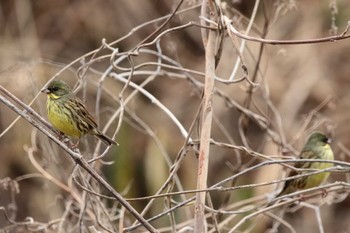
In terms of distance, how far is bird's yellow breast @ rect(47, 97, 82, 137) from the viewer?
4289 mm

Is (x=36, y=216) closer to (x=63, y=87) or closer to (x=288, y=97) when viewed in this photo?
(x=288, y=97)

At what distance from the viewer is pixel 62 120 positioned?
431 cm

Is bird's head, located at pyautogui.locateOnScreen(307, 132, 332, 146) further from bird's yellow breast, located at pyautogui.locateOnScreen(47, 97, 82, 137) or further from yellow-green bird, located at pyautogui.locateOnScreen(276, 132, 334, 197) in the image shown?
bird's yellow breast, located at pyautogui.locateOnScreen(47, 97, 82, 137)

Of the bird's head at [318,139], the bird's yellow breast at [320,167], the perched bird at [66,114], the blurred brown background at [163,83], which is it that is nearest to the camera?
the perched bird at [66,114]

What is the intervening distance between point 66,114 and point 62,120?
0.04m

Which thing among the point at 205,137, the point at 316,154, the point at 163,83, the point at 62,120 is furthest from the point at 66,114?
the point at 163,83

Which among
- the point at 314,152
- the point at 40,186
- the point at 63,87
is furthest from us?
the point at 40,186

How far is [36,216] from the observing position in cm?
809

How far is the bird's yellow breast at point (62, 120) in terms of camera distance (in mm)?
4289

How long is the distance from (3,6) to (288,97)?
2.92 m

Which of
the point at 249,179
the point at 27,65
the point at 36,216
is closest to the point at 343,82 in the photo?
the point at 249,179

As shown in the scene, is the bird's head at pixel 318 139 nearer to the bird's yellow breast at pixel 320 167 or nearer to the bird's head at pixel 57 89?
the bird's yellow breast at pixel 320 167

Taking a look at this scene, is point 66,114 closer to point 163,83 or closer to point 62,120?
point 62,120

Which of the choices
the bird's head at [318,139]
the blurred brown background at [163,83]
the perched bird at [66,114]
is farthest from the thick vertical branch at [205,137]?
the blurred brown background at [163,83]
